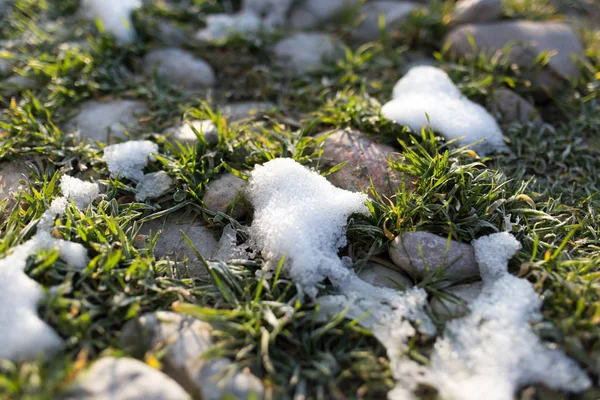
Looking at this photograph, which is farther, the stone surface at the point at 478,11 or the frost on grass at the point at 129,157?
the stone surface at the point at 478,11

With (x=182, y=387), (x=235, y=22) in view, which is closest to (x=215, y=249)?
(x=182, y=387)

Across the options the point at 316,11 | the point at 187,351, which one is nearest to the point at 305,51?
the point at 316,11

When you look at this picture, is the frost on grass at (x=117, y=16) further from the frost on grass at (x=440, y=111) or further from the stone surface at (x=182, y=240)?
the frost on grass at (x=440, y=111)

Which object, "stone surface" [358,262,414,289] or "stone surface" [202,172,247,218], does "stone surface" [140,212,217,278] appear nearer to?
"stone surface" [202,172,247,218]

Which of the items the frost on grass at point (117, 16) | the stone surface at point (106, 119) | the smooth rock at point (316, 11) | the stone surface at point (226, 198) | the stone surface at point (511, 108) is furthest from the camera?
the smooth rock at point (316, 11)

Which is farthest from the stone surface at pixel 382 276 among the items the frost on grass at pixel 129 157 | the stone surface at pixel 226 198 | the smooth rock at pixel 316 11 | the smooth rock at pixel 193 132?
the smooth rock at pixel 316 11
